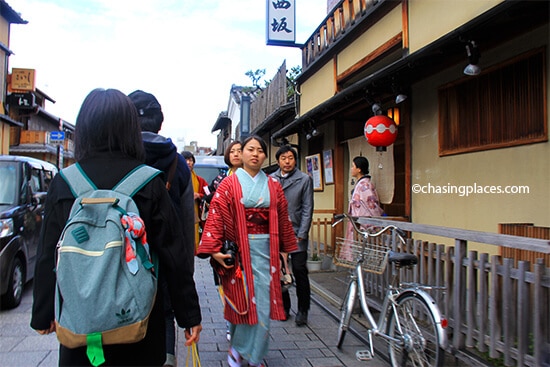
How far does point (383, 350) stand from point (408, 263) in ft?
4.19

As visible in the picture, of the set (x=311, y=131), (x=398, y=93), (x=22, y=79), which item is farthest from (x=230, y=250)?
(x=22, y=79)

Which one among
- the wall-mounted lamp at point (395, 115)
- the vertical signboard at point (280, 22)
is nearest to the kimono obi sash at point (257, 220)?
the wall-mounted lamp at point (395, 115)

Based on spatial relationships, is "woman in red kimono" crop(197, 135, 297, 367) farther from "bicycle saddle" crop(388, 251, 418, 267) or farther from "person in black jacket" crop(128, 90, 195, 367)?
"bicycle saddle" crop(388, 251, 418, 267)

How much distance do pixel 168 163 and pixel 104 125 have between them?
1.01m

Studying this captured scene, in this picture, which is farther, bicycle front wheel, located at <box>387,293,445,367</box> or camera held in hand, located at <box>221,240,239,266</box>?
camera held in hand, located at <box>221,240,239,266</box>

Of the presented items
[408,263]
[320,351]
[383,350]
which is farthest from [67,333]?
[383,350]

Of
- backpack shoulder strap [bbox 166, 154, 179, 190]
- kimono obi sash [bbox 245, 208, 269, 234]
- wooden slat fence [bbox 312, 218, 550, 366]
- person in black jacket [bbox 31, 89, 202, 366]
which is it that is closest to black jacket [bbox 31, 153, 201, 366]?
person in black jacket [bbox 31, 89, 202, 366]

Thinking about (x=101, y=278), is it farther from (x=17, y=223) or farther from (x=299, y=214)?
(x=17, y=223)

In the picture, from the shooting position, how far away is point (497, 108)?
15.9 ft

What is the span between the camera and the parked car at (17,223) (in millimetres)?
5531

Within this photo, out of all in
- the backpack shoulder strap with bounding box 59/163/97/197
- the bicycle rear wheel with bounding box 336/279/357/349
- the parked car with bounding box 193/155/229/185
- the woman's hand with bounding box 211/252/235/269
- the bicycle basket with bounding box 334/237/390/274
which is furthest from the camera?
A: the parked car with bounding box 193/155/229/185

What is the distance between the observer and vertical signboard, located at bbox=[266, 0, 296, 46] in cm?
1095

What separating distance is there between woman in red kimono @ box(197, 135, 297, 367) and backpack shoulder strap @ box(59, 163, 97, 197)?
1685 mm

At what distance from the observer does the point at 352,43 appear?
8.58m
